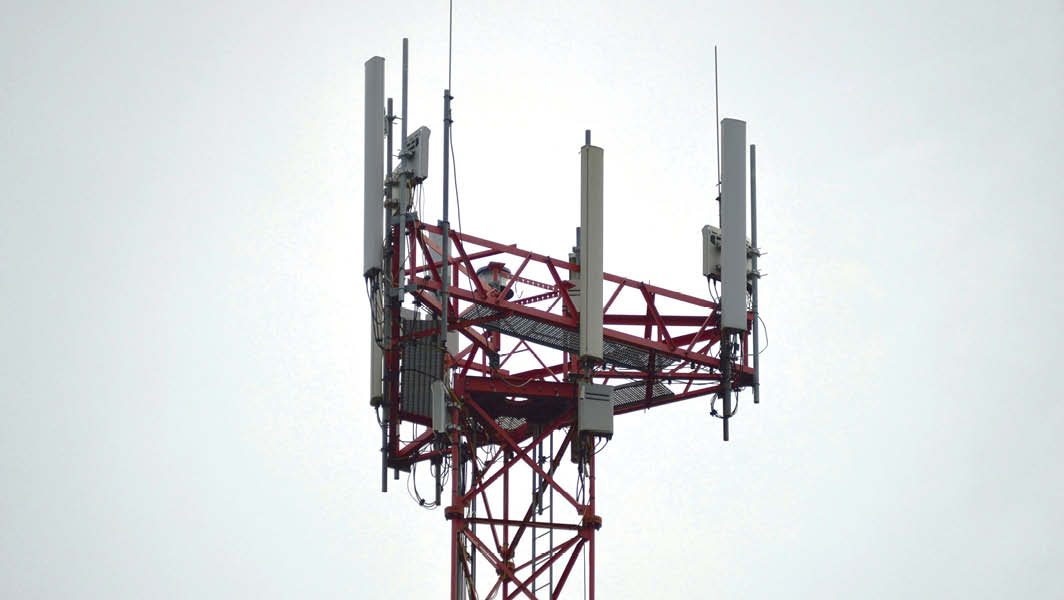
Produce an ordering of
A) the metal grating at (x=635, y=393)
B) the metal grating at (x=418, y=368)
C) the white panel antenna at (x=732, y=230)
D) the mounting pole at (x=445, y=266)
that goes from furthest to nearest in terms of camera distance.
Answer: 1. the metal grating at (x=635, y=393)
2. the metal grating at (x=418, y=368)
3. the white panel antenna at (x=732, y=230)
4. the mounting pole at (x=445, y=266)

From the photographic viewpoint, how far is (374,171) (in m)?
62.7

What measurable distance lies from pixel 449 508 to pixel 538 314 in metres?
5.18

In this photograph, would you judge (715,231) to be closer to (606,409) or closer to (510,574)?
(606,409)

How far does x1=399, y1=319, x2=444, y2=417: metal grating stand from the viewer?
64.8 metres

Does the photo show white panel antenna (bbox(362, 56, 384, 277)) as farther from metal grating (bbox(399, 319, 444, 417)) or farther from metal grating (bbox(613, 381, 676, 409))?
metal grating (bbox(613, 381, 676, 409))

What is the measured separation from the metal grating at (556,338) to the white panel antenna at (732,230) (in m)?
1.82

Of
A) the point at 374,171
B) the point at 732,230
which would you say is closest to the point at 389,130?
the point at 374,171

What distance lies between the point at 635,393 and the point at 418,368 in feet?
17.9

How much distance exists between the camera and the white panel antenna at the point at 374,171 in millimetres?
61812

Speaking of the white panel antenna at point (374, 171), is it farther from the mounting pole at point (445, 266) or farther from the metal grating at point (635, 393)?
the metal grating at point (635, 393)

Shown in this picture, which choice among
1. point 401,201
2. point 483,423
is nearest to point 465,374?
point 483,423

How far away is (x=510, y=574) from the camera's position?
208 feet

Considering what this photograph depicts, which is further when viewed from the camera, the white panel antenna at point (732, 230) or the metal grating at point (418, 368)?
the metal grating at point (418, 368)

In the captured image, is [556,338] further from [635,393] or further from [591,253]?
[635,393]
